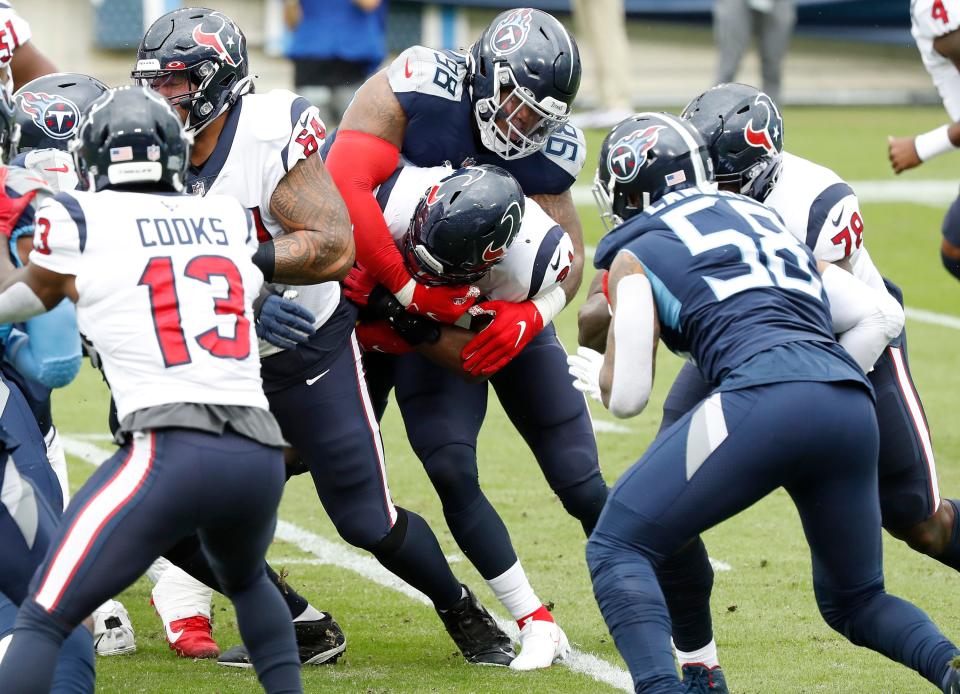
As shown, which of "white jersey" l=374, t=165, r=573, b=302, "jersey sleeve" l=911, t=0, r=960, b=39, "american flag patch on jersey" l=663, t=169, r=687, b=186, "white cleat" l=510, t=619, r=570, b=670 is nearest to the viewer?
"american flag patch on jersey" l=663, t=169, r=687, b=186

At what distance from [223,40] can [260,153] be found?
35 cm

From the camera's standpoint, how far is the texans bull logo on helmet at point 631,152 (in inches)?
154

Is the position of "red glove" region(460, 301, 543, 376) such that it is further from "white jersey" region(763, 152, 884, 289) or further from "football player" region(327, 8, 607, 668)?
"white jersey" region(763, 152, 884, 289)

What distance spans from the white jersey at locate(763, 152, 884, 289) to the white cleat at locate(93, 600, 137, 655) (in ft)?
7.32

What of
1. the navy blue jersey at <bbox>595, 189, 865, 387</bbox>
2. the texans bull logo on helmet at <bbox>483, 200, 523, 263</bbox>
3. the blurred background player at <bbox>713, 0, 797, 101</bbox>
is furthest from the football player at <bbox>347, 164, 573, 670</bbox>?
the blurred background player at <bbox>713, 0, 797, 101</bbox>

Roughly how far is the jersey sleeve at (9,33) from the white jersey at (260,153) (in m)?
2.28

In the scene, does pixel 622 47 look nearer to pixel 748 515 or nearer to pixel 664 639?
pixel 748 515

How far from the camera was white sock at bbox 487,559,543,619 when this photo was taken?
4574mm

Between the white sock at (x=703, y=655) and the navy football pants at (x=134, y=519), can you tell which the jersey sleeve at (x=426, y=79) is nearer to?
the navy football pants at (x=134, y=519)

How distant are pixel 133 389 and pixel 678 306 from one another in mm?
1282

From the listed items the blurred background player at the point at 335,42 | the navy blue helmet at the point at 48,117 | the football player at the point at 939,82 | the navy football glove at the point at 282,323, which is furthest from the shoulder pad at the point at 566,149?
the blurred background player at the point at 335,42

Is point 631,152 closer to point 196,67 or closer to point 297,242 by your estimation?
point 297,242

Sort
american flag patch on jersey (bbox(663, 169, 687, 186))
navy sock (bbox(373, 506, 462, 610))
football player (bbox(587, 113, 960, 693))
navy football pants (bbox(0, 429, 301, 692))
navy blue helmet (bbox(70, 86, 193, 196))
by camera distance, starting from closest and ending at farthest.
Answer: navy football pants (bbox(0, 429, 301, 692)), navy blue helmet (bbox(70, 86, 193, 196)), football player (bbox(587, 113, 960, 693)), american flag patch on jersey (bbox(663, 169, 687, 186)), navy sock (bbox(373, 506, 462, 610))

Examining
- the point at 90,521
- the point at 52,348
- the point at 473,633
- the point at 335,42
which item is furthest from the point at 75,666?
the point at 335,42
